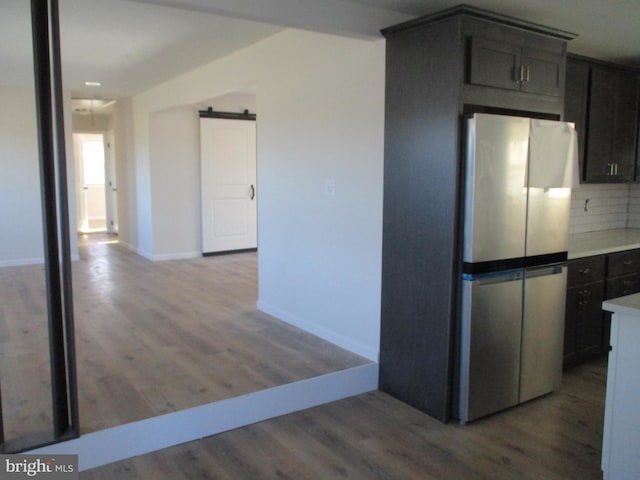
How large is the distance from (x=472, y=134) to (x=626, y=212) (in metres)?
3.15

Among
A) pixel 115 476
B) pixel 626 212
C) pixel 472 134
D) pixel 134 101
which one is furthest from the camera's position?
pixel 134 101

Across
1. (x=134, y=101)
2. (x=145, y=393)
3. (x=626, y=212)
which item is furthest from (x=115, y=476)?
(x=134, y=101)

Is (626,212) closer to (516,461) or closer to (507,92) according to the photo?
(507,92)

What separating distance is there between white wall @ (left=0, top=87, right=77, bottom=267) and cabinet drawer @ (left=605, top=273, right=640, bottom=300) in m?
6.71

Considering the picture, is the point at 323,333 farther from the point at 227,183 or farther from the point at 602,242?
the point at 227,183

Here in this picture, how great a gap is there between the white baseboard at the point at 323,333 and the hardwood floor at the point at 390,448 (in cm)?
41

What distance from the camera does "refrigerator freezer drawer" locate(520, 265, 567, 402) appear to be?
3.09 meters

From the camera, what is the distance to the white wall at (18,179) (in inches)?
275

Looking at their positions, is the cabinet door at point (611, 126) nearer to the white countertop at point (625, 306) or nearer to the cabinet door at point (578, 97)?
the cabinet door at point (578, 97)

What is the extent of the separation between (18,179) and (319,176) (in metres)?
5.14

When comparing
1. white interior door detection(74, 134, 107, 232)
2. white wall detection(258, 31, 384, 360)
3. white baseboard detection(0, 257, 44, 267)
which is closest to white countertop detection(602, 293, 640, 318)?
white wall detection(258, 31, 384, 360)

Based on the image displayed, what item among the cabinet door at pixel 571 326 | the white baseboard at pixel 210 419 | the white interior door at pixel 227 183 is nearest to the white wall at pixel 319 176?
the white baseboard at pixel 210 419

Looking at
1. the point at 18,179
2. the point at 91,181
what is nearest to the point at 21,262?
the point at 18,179

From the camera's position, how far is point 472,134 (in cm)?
273
